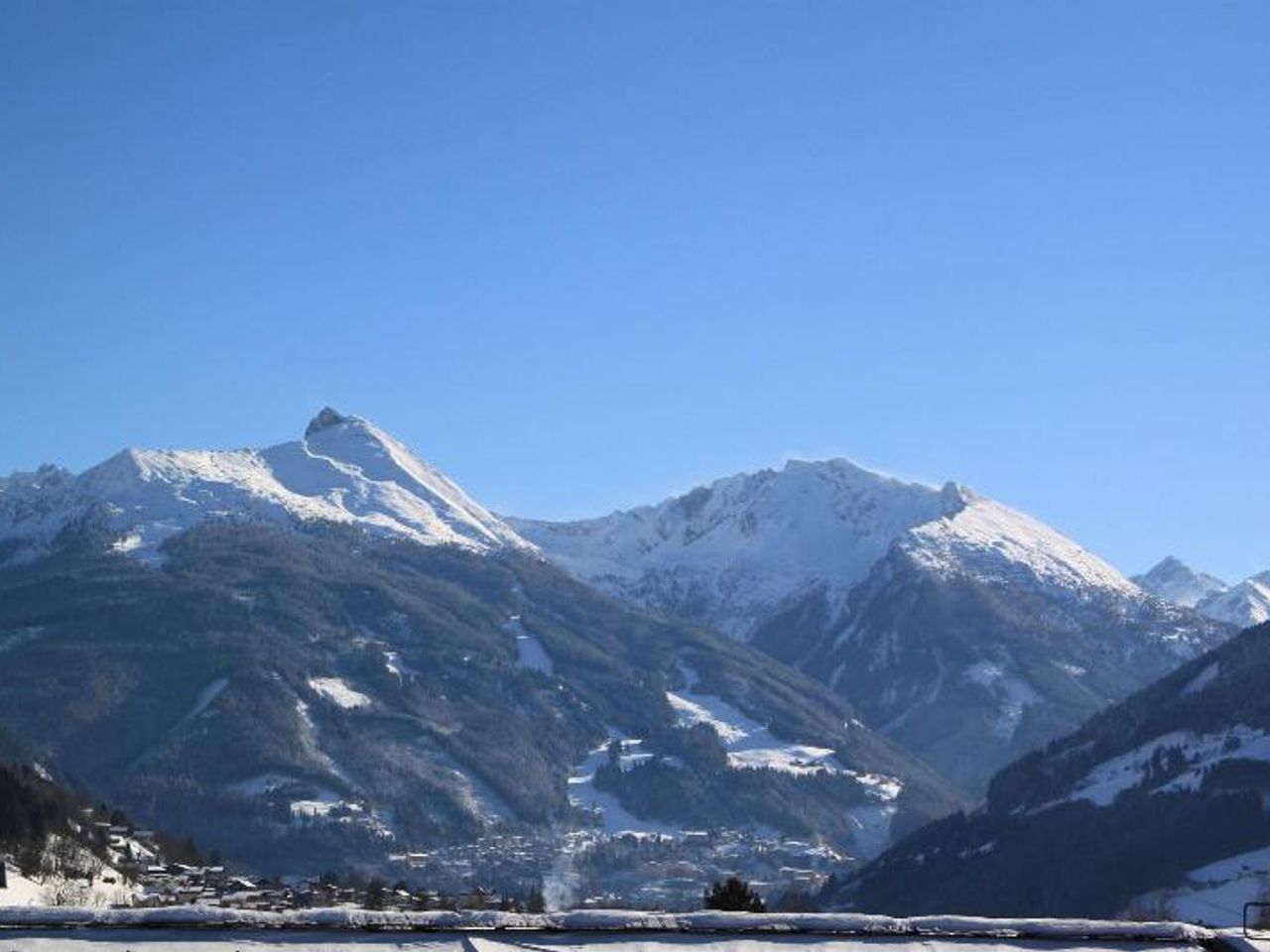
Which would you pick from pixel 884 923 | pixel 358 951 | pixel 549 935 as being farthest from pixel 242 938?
pixel 884 923

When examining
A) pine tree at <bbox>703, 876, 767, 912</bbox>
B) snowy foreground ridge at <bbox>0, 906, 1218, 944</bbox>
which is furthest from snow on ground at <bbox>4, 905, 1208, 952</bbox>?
pine tree at <bbox>703, 876, 767, 912</bbox>

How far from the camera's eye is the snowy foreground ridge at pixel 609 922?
106 ft

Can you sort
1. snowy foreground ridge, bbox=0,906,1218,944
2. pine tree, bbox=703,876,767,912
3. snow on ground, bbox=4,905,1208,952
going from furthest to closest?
pine tree, bbox=703,876,767,912, snowy foreground ridge, bbox=0,906,1218,944, snow on ground, bbox=4,905,1208,952

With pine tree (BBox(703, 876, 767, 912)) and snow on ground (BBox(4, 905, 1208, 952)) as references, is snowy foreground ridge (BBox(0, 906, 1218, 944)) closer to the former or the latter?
snow on ground (BBox(4, 905, 1208, 952))

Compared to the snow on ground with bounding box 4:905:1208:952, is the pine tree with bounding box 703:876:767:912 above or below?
above

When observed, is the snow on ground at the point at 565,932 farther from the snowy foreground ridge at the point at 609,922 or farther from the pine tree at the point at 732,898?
the pine tree at the point at 732,898

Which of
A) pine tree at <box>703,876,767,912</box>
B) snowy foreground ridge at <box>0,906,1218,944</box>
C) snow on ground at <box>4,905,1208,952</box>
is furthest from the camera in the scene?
pine tree at <box>703,876,767,912</box>

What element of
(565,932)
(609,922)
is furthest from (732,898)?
(565,932)

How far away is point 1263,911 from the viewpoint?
4328 cm

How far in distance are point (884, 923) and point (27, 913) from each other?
13.7m

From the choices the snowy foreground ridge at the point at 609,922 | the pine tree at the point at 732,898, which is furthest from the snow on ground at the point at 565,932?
the pine tree at the point at 732,898

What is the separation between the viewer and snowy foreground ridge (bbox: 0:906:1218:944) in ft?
106

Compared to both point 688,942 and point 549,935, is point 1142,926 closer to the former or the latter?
point 688,942

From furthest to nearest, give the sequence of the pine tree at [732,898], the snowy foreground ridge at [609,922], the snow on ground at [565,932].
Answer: the pine tree at [732,898], the snowy foreground ridge at [609,922], the snow on ground at [565,932]
